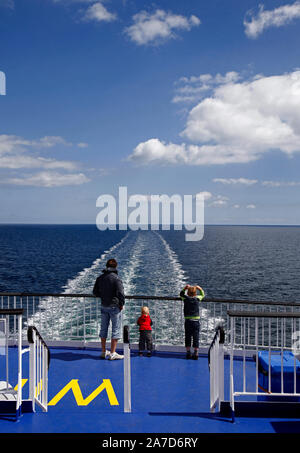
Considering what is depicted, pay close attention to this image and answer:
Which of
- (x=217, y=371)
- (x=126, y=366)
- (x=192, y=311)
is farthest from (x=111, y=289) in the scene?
(x=217, y=371)

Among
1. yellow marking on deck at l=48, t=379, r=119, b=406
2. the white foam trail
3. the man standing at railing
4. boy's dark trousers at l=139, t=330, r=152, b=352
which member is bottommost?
the white foam trail

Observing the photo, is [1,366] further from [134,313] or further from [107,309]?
[134,313]

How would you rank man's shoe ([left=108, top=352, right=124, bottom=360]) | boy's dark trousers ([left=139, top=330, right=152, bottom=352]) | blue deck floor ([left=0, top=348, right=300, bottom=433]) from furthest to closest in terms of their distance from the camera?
boy's dark trousers ([left=139, top=330, right=152, bottom=352]), man's shoe ([left=108, top=352, right=124, bottom=360]), blue deck floor ([left=0, top=348, right=300, bottom=433])

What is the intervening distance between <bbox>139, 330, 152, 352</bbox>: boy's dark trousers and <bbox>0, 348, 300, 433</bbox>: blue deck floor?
0.25 metres

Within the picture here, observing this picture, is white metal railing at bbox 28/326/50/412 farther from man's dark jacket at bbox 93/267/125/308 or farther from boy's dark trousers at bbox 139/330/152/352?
boy's dark trousers at bbox 139/330/152/352

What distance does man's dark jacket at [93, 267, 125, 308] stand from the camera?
740 cm

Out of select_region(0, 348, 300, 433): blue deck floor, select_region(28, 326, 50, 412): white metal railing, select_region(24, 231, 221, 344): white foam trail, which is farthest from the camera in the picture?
select_region(24, 231, 221, 344): white foam trail

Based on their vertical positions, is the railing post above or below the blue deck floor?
above

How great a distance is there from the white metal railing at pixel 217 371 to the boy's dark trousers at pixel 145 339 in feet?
9.02

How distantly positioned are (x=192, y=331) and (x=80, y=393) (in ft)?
9.01

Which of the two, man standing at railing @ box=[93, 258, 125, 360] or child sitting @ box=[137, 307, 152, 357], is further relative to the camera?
child sitting @ box=[137, 307, 152, 357]

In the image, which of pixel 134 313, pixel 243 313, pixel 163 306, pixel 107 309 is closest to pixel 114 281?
pixel 107 309

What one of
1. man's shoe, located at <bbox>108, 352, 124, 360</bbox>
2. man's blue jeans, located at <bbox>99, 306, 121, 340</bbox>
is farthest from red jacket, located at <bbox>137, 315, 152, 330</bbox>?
man's shoe, located at <bbox>108, 352, 124, 360</bbox>

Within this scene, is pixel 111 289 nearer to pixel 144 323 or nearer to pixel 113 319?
pixel 113 319
